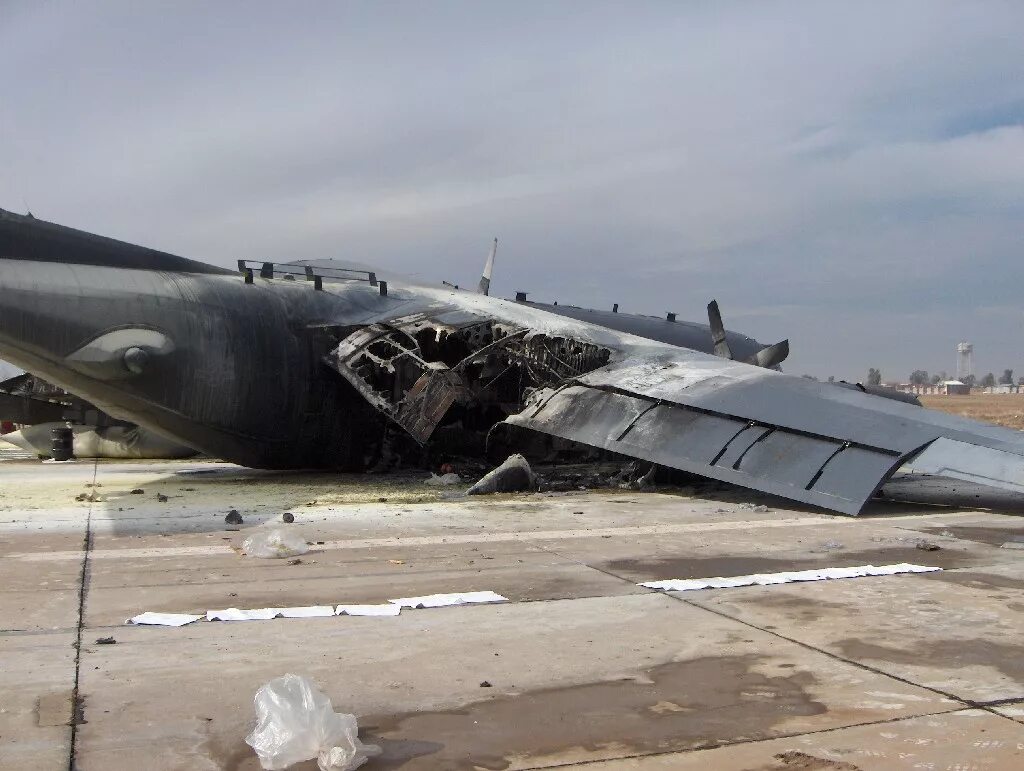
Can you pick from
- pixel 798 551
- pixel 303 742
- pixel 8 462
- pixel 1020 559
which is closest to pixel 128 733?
pixel 303 742

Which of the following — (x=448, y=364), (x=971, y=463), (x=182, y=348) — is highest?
(x=182, y=348)

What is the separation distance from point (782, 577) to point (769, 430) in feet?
17.7

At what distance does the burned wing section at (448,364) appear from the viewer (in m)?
16.4

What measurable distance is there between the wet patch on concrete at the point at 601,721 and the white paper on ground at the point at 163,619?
2.44 meters

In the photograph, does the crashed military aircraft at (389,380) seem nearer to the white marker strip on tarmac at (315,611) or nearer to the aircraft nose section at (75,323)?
the aircraft nose section at (75,323)

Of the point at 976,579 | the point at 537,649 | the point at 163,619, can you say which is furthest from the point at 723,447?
the point at 163,619

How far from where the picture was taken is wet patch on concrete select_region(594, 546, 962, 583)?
8.64 m

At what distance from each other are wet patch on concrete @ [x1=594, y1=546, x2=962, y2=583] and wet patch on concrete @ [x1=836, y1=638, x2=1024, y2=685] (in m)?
2.43

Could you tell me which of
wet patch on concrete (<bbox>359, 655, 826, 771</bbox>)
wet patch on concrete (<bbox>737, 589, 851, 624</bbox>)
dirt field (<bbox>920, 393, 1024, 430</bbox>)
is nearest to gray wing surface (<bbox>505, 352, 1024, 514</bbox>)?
wet patch on concrete (<bbox>737, 589, 851, 624</bbox>)

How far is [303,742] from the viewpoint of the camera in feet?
14.1

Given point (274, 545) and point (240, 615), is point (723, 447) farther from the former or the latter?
point (240, 615)

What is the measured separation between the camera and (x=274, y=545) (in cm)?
961

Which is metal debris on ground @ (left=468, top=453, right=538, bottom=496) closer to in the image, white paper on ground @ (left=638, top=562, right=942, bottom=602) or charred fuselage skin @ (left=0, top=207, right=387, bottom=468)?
charred fuselage skin @ (left=0, top=207, right=387, bottom=468)

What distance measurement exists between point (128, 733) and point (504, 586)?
3791 millimetres
